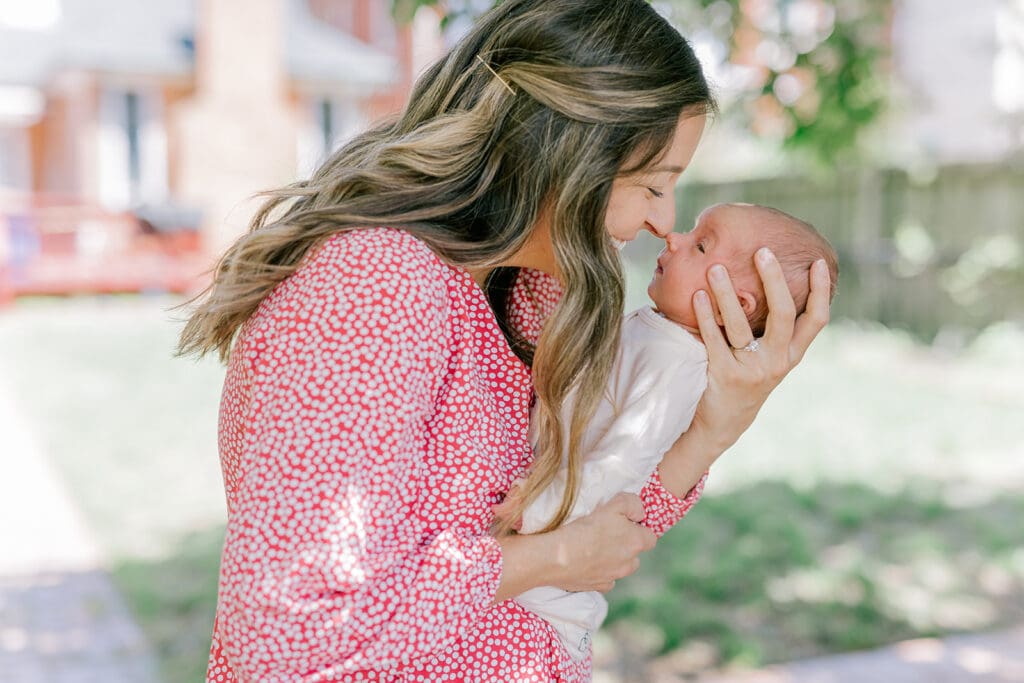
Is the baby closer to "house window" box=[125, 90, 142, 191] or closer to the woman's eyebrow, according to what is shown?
the woman's eyebrow

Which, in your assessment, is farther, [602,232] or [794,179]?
[794,179]

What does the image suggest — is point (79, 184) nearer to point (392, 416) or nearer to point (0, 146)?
point (0, 146)

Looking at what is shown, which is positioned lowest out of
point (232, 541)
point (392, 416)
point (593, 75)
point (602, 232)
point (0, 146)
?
point (0, 146)

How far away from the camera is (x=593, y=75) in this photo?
1396mm

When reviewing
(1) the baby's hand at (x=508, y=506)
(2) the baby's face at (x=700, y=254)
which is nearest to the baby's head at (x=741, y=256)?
(2) the baby's face at (x=700, y=254)

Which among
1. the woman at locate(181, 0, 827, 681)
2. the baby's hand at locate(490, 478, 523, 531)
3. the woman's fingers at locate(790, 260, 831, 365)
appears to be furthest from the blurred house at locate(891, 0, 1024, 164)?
the baby's hand at locate(490, 478, 523, 531)

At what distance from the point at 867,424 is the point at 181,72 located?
13732 mm

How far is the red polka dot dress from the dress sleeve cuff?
38cm

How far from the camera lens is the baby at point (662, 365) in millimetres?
1582

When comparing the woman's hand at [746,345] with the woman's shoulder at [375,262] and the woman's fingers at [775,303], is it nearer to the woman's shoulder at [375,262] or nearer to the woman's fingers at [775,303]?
the woman's fingers at [775,303]

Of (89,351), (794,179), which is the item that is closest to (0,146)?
(89,351)

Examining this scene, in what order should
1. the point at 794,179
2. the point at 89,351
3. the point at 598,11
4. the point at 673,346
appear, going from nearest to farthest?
the point at 598,11
the point at 673,346
the point at 89,351
the point at 794,179

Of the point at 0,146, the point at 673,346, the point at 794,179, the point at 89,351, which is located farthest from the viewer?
the point at 0,146

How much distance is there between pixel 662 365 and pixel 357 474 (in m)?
0.67
